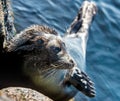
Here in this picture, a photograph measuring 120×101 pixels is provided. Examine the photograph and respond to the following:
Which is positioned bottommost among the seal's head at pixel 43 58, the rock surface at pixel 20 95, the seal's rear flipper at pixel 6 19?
the rock surface at pixel 20 95

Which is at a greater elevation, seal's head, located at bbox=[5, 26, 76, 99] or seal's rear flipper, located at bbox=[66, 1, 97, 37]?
seal's rear flipper, located at bbox=[66, 1, 97, 37]

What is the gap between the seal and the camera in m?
4.98

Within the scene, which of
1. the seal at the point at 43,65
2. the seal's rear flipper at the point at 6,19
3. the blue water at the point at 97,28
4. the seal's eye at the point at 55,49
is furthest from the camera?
the blue water at the point at 97,28

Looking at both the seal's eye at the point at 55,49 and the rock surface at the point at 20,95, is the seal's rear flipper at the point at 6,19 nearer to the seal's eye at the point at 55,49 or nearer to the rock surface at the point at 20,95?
the seal's eye at the point at 55,49

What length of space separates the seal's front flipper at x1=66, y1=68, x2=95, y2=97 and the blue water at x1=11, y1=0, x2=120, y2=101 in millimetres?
872

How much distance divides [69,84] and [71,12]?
9.85 feet

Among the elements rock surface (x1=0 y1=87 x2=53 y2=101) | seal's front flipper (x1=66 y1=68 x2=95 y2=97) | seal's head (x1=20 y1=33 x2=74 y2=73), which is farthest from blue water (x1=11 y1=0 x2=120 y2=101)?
rock surface (x1=0 y1=87 x2=53 y2=101)

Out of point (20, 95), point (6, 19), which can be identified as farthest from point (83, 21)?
point (20, 95)

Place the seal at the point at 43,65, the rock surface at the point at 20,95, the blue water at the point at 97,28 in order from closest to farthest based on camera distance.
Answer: the rock surface at the point at 20,95
the seal at the point at 43,65
the blue water at the point at 97,28

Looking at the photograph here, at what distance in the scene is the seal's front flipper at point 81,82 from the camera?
5.06m

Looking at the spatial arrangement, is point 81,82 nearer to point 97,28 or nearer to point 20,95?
point 20,95

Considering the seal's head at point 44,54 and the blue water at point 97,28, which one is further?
the blue water at point 97,28

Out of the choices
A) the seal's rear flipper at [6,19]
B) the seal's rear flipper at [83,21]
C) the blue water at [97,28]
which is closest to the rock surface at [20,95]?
the seal's rear flipper at [6,19]

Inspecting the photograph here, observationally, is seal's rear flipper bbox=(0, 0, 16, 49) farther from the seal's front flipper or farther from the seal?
the seal's front flipper
